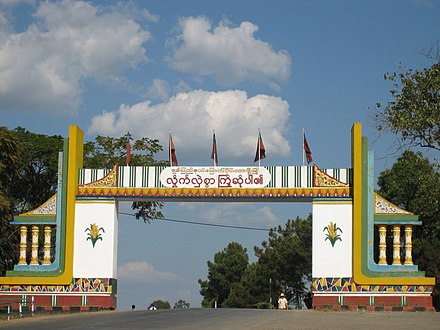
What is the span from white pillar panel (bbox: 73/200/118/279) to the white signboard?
284 centimetres

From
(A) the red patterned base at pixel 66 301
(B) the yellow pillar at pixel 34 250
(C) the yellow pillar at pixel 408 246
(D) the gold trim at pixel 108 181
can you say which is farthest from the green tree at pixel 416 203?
(B) the yellow pillar at pixel 34 250

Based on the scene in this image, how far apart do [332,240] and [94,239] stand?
10265mm

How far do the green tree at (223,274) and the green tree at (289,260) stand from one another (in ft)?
29.2

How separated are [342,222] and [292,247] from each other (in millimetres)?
34584

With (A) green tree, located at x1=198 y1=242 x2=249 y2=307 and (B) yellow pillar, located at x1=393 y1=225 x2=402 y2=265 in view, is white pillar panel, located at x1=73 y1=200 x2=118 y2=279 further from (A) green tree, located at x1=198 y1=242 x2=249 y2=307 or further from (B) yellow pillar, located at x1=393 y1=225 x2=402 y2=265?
(A) green tree, located at x1=198 y1=242 x2=249 y2=307

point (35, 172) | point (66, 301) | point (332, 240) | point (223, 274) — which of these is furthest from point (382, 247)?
point (223, 274)

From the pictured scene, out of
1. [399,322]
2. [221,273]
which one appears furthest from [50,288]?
[221,273]

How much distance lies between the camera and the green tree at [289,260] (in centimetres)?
7200

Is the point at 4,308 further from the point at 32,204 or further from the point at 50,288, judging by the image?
the point at 32,204

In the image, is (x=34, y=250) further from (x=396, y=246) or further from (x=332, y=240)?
(x=396, y=246)

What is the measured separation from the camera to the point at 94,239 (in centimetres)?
3831

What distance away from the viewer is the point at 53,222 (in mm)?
38531

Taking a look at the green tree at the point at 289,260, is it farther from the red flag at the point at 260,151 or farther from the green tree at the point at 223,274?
the red flag at the point at 260,151

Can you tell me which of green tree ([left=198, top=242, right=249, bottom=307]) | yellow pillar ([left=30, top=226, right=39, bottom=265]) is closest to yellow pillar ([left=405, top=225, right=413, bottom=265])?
yellow pillar ([left=30, top=226, right=39, bottom=265])
